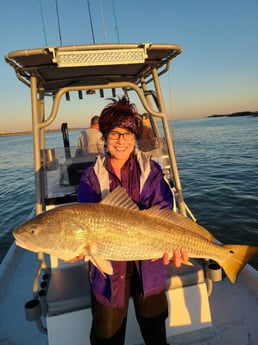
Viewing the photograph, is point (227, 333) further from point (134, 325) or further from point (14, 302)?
point (14, 302)

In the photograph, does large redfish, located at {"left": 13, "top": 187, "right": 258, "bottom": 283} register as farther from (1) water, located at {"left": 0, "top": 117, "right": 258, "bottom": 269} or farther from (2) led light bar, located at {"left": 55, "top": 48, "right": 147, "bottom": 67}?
(1) water, located at {"left": 0, "top": 117, "right": 258, "bottom": 269}

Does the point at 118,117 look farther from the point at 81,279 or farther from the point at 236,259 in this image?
the point at 81,279

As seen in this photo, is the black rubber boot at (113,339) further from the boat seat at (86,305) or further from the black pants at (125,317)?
the boat seat at (86,305)

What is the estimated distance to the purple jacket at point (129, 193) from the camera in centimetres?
250

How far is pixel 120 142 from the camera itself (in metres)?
2.58

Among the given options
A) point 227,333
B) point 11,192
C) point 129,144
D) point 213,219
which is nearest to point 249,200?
point 213,219

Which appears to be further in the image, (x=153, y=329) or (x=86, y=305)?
(x=86, y=305)

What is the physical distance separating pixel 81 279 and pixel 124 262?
1238 mm

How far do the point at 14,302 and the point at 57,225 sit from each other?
3.42 metres

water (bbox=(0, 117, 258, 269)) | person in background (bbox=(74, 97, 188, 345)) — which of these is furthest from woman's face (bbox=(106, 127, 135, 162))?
water (bbox=(0, 117, 258, 269))

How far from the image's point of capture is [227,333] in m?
3.63

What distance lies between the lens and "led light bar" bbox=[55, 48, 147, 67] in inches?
134

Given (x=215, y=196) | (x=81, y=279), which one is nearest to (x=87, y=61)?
(x=81, y=279)

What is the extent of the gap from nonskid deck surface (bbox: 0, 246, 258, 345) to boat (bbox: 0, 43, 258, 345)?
0.01 metres
